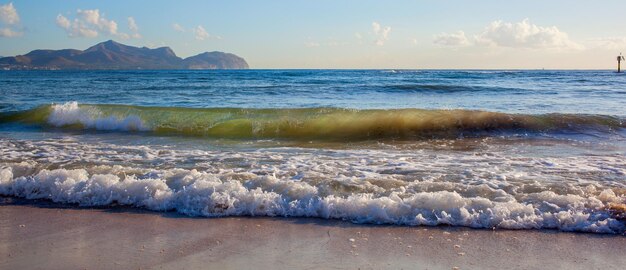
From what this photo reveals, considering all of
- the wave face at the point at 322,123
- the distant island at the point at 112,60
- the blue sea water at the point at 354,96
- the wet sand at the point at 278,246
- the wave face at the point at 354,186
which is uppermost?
the distant island at the point at 112,60

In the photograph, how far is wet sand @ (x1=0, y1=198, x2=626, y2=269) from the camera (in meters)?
3.93

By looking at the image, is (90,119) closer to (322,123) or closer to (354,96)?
(322,123)

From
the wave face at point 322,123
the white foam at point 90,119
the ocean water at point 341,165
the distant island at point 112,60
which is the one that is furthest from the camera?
the distant island at point 112,60

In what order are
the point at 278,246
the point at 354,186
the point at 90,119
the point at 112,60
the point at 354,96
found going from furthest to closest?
the point at 112,60, the point at 354,96, the point at 90,119, the point at 354,186, the point at 278,246

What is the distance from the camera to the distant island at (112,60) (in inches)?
4611

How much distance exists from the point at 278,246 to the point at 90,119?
11.4m

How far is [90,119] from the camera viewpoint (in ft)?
45.8

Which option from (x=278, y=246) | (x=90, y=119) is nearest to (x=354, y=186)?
(x=278, y=246)

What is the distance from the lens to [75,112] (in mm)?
14609

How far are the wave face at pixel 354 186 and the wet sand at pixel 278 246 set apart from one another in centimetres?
22

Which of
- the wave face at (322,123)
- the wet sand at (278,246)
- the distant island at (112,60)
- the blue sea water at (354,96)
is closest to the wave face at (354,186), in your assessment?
the wet sand at (278,246)

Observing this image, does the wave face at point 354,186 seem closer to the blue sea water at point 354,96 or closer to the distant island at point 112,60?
the blue sea water at point 354,96

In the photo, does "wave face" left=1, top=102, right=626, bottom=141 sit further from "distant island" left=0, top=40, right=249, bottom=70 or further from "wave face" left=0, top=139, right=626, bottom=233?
"distant island" left=0, top=40, right=249, bottom=70

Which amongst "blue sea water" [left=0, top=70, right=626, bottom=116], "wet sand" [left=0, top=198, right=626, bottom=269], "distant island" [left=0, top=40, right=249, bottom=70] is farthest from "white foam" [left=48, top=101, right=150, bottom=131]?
"distant island" [left=0, top=40, right=249, bottom=70]
